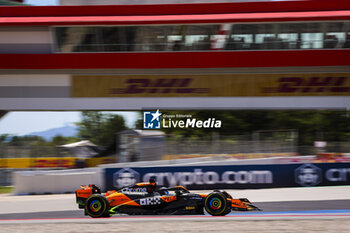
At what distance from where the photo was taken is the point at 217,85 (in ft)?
74.4

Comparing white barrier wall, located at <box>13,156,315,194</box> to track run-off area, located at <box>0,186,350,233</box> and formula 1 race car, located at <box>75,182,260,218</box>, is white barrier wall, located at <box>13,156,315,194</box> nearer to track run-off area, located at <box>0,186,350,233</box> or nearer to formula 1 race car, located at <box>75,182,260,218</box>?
track run-off area, located at <box>0,186,350,233</box>

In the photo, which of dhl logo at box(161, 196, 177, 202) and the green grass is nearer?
dhl logo at box(161, 196, 177, 202)

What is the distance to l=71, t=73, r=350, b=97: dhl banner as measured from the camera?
884 inches

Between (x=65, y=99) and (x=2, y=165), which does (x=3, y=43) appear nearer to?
(x=65, y=99)

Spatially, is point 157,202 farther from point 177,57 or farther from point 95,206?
point 177,57

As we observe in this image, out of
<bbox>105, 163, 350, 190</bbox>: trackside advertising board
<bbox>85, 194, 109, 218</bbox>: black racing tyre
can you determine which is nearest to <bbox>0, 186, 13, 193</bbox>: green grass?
<bbox>105, 163, 350, 190</bbox>: trackside advertising board

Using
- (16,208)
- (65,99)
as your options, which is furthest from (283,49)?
(16,208)

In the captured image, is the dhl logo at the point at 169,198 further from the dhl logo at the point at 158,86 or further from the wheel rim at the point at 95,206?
the dhl logo at the point at 158,86

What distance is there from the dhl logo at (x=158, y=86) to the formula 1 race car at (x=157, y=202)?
13081mm

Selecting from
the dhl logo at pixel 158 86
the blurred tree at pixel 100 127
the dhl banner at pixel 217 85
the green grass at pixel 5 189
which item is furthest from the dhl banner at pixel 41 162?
the dhl banner at pixel 217 85

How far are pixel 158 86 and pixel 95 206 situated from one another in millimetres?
13392

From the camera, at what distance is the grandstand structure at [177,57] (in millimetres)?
22219

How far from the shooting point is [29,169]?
18.0 metres

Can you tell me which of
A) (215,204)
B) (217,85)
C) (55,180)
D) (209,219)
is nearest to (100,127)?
(217,85)
